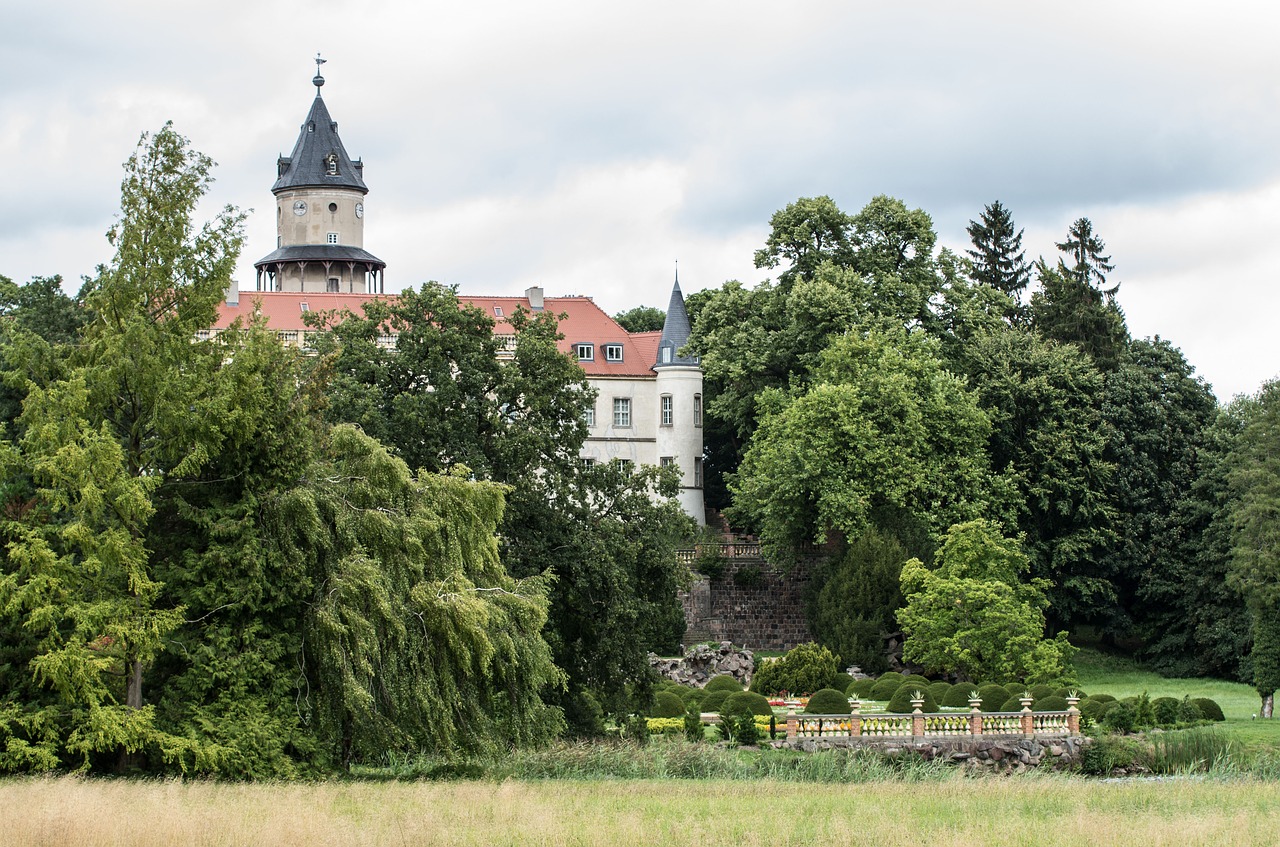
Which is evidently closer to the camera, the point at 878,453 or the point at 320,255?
the point at 878,453

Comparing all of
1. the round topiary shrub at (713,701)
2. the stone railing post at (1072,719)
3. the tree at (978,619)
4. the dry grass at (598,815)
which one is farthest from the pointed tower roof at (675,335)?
the dry grass at (598,815)

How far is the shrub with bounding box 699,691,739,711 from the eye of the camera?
141 feet

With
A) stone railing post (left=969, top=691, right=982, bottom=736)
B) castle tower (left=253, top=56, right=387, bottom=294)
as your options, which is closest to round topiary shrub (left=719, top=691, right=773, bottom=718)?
stone railing post (left=969, top=691, right=982, bottom=736)

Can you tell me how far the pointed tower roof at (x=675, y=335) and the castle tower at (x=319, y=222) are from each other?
19616mm

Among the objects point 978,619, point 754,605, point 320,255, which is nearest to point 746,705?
point 978,619

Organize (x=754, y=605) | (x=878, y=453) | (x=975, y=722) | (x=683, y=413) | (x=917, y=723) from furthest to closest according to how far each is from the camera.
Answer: (x=683, y=413)
(x=754, y=605)
(x=878, y=453)
(x=975, y=722)
(x=917, y=723)

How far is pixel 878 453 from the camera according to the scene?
5556 cm

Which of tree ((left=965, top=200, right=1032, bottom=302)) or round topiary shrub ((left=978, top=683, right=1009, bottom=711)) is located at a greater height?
tree ((left=965, top=200, right=1032, bottom=302))

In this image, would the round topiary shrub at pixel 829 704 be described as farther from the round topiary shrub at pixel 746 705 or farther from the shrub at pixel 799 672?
the shrub at pixel 799 672

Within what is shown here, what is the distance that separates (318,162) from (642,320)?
17698mm

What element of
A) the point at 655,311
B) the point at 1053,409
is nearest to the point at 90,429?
the point at 1053,409

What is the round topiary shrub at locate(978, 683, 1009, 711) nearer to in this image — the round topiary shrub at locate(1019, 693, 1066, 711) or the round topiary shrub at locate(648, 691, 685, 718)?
the round topiary shrub at locate(1019, 693, 1066, 711)

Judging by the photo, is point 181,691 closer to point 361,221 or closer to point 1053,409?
point 1053,409

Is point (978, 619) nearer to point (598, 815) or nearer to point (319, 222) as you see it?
point (598, 815)
